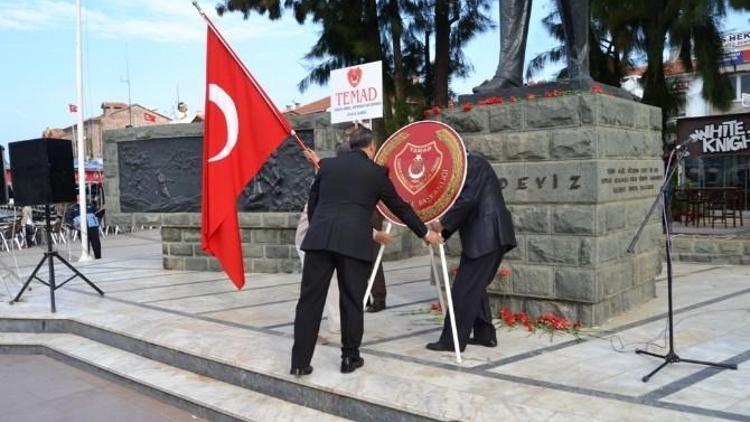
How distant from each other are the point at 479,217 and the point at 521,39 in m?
2.33

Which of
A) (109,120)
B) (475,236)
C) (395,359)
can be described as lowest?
(395,359)

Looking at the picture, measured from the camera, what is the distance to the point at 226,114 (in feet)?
21.7

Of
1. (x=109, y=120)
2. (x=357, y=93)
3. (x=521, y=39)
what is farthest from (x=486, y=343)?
(x=109, y=120)

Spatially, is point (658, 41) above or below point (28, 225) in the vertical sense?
above

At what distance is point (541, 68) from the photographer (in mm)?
18922

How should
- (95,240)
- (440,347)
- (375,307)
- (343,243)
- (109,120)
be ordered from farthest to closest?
(109,120) < (95,240) < (375,307) < (440,347) < (343,243)

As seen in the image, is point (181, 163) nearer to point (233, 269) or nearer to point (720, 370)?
point (233, 269)

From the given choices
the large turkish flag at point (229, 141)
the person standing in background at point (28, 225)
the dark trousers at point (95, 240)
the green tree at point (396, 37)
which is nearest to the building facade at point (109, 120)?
the person standing in background at point (28, 225)

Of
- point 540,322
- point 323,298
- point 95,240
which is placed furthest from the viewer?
point 95,240

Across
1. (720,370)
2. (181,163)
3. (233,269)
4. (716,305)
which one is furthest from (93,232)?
(720,370)

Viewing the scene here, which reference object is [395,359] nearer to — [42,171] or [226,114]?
[226,114]

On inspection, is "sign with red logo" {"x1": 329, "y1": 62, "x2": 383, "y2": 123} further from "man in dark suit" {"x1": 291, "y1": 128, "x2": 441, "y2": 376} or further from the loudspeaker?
"man in dark suit" {"x1": 291, "y1": 128, "x2": 441, "y2": 376}

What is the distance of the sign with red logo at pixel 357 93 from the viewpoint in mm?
9297

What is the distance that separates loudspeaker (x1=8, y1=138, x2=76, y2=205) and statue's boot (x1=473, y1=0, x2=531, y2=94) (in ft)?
17.0
